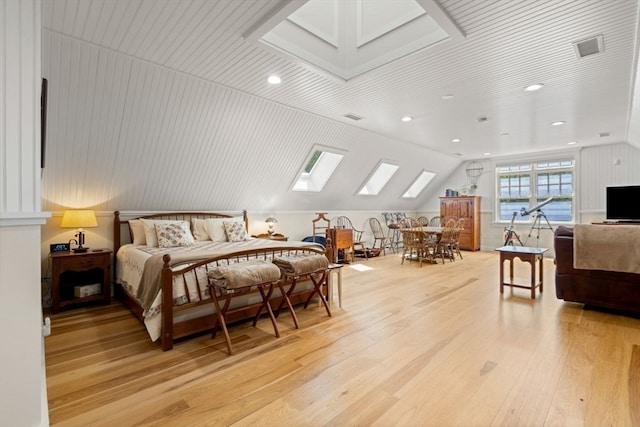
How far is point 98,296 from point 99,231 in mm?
950

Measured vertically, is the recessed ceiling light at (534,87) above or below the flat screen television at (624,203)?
above

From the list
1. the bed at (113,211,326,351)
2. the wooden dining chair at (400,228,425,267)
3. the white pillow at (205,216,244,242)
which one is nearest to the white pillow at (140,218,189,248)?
the bed at (113,211,326,351)

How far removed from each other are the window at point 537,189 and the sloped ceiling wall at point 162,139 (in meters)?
4.32

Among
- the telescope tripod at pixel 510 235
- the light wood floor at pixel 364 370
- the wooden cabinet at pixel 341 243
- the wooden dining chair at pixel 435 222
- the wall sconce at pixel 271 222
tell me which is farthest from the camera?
the wooden dining chair at pixel 435 222

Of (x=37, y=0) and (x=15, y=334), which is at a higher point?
(x=37, y=0)

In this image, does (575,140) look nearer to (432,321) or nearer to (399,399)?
(432,321)

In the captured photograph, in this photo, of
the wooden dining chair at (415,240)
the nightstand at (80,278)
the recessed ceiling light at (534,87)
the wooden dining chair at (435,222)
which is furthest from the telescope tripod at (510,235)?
the nightstand at (80,278)

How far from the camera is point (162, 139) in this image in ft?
13.5

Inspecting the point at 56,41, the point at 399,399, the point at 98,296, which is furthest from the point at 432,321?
the point at 56,41

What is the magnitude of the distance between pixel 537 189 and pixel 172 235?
8.55m

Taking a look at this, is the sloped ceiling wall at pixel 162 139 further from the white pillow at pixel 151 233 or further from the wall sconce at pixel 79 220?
the white pillow at pixel 151 233

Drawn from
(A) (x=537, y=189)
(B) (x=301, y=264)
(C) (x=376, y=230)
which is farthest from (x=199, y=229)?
(A) (x=537, y=189)

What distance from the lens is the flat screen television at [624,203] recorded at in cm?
575

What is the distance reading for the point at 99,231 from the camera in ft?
14.2
